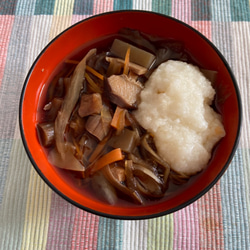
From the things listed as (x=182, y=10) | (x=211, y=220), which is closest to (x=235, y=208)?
(x=211, y=220)

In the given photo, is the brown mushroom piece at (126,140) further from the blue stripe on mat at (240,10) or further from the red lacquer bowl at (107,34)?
the blue stripe on mat at (240,10)

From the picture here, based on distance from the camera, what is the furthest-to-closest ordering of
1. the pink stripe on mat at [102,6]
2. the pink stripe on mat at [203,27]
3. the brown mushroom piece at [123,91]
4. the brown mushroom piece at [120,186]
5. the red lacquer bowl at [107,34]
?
the pink stripe on mat at [102,6] < the pink stripe on mat at [203,27] < the brown mushroom piece at [123,91] < the brown mushroom piece at [120,186] < the red lacquer bowl at [107,34]

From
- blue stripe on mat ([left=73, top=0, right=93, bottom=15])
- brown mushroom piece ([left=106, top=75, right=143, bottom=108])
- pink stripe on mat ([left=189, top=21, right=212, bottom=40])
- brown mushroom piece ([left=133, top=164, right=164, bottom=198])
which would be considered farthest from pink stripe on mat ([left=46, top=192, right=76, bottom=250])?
pink stripe on mat ([left=189, top=21, right=212, bottom=40])

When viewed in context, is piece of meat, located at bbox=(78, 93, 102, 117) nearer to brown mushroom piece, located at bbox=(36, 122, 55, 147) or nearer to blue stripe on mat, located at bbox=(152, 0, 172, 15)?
brown mushroom piece, located at bbox=(36, 122, 55, 147)

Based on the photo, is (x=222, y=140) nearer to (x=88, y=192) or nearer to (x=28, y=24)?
(x=88, y=192)

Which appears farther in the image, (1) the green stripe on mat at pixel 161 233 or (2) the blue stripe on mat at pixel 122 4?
(2) the blue stripe on mat at pixel 122 4

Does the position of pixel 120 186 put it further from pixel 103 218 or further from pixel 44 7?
pixel 44 7

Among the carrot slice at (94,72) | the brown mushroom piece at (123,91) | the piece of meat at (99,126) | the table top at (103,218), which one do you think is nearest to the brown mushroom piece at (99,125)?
the piece of meat at (99,126)
